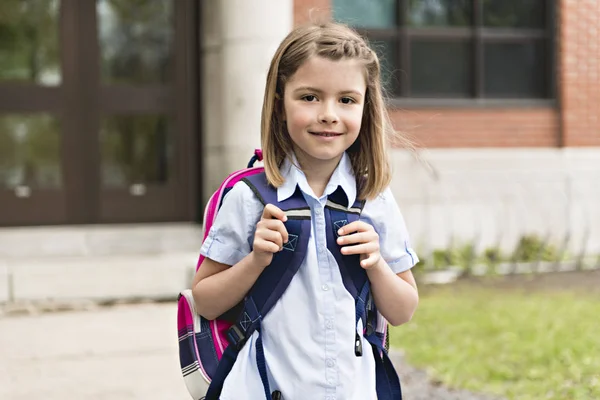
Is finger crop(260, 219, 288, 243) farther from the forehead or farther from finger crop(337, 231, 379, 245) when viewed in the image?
the forehead

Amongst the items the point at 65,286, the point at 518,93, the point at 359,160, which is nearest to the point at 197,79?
the point at 65,286

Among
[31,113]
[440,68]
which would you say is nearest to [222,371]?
[31,113]

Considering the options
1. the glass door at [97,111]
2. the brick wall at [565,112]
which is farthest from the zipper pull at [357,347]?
the brick wall at [565,112]

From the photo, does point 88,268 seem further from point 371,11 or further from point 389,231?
point 389,231

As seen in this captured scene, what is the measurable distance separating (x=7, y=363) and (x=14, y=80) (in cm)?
395

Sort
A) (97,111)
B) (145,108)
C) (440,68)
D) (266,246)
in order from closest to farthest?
(266,246) < (97,111) < (145,108) < (440,68)

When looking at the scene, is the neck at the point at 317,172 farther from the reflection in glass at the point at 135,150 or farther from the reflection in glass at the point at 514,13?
the reflection in glass at the point at 514,13

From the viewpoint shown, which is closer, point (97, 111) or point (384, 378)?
point (384, 378)

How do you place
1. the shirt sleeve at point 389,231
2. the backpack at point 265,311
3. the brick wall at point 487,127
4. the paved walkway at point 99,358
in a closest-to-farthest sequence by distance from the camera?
the backpack at point 265,311 < the shirt sleeve at point 389,231 < the paved walkway at point 99,358 < the brick wall at point 487,127

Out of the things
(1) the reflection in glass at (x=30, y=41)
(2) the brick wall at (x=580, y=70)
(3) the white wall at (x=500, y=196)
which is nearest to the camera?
(1) the reflection in glass at (x=30, y=41)

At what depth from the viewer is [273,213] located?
207cm

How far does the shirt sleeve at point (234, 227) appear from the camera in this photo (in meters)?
2.20

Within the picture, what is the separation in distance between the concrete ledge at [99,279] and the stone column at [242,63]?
1.33 meters

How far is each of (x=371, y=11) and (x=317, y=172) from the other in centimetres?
715
